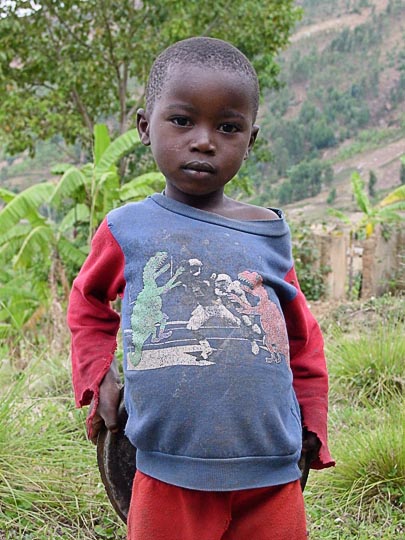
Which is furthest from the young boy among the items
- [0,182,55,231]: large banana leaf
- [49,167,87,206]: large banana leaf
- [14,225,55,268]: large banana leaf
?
[14,225,55,268]: large banana leaf

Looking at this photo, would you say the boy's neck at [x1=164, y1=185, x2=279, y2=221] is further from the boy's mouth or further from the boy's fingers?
the boy's fingers

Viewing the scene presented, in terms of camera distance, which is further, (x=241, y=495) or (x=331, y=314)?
(x=331, y=314)

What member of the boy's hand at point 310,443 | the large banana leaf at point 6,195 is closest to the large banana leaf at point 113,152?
the large banana leaf at point 6,195

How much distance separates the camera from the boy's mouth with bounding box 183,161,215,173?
1.54 meters

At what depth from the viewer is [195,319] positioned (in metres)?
1.48

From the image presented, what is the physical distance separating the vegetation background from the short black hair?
2.02 meters

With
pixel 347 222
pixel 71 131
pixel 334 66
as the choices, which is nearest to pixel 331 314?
pixel 347 222

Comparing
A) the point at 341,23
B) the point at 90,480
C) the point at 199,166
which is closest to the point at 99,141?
the point at 90,480

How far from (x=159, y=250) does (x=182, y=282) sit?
9 cm

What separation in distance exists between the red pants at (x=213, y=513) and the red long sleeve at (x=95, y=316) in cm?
28

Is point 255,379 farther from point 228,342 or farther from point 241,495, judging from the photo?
point 241,495

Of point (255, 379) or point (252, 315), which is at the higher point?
point (252, 315)

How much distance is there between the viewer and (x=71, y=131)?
41.6 ft

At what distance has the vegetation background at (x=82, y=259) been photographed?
10.3 ft
